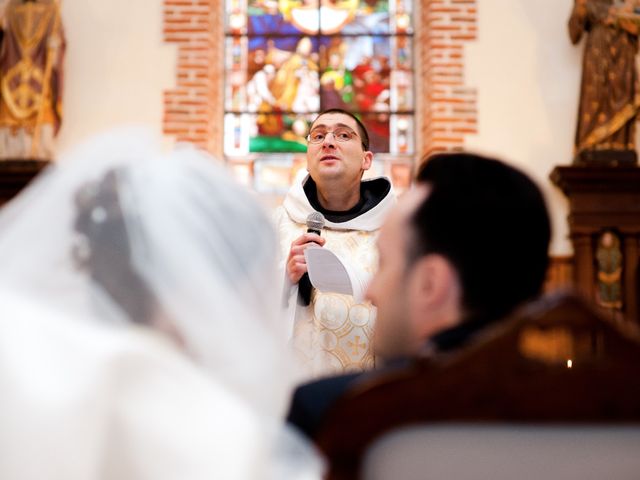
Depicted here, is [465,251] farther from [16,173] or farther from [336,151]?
[16,173]

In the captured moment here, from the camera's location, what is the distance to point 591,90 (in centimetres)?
760

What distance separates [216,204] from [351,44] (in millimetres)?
7085

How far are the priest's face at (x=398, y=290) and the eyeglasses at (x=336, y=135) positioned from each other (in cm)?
247

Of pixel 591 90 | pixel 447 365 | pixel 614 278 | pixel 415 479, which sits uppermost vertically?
pixel 591 90

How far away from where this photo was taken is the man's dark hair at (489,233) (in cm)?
175

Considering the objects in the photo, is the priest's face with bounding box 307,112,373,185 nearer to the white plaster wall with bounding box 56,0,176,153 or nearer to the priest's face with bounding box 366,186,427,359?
the priest's face with bounding box 366,186,427,359

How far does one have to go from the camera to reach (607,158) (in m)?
7.49

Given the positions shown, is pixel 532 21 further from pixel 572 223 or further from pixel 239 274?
pixel 239 274

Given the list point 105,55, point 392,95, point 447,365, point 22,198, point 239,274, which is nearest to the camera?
point 447,365

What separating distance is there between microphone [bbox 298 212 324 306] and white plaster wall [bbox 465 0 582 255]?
12.8 ft

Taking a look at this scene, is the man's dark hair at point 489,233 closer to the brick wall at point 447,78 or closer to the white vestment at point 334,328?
the white vestment at point 334,328

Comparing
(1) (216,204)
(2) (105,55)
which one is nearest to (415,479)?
(1) (216,204)

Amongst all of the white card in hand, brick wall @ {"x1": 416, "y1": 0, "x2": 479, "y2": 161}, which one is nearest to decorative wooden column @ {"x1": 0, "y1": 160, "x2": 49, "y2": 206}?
brick wall @ {"x1": 416, "y1": 0, "x2": 479, "y2": 161}

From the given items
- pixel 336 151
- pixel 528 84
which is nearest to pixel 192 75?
pixel 528 84
